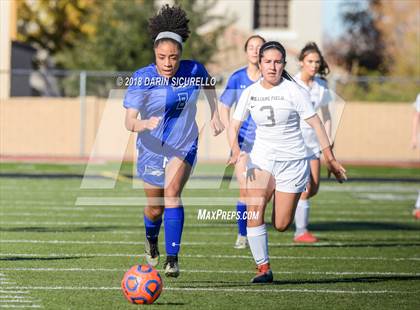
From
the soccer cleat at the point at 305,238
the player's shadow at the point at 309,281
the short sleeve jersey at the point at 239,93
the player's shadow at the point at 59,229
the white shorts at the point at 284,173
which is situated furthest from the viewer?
the player's shadow at the point at 59,229

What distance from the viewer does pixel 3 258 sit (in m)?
10.4

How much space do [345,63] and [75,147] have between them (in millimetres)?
27440

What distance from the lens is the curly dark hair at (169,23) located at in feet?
31.9

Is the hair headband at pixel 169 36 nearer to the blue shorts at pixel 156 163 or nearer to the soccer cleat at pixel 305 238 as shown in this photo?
the blue shorts at pixel 156 163

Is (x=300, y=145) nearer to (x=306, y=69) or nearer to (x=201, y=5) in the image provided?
(x=306, y=69)

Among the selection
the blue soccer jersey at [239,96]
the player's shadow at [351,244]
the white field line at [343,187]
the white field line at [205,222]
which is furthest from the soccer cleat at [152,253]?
the white field line at [343,187]

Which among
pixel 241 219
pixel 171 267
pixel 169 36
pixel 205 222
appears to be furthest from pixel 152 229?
pixel 205 222

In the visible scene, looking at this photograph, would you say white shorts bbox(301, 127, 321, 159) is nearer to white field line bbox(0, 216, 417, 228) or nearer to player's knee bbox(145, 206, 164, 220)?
white field line bbox(0, 216, 417, 228)

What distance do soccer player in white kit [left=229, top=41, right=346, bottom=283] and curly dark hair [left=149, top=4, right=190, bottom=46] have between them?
0.79 meters

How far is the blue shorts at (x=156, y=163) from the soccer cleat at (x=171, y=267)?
0.65m

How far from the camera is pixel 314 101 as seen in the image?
12.6 metres

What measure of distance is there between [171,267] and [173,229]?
323 millimetres

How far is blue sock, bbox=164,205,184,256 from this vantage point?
9250 mm

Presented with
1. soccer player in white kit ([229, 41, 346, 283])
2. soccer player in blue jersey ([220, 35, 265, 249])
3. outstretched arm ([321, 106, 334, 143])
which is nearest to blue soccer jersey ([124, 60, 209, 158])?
soccer player in white kit ([229, 41, 346, 283])
